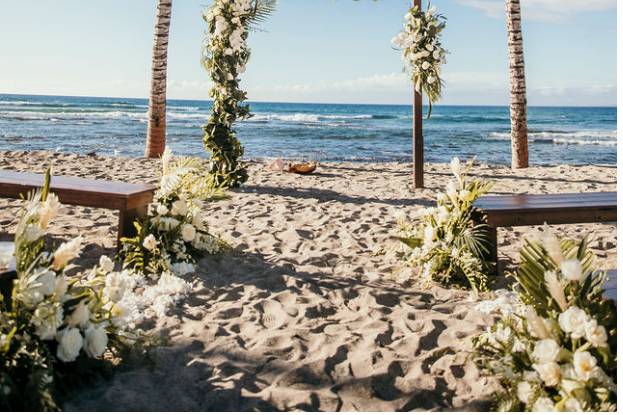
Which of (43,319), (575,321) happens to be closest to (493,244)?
(575,321)

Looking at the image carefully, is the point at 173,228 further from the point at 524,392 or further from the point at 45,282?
the point at 524,392

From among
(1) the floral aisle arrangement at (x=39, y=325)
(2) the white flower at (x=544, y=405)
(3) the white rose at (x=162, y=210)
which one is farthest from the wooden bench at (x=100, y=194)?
(2) the white flower at (x=544, y=405)

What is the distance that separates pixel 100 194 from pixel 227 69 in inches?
165

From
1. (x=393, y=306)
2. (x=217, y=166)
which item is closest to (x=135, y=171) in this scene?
(x=217, y=166)

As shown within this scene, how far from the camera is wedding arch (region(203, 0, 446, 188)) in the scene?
8016 millimetres

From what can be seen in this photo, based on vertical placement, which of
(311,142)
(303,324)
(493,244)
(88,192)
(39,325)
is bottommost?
(303,324)

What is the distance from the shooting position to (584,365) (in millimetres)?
2279

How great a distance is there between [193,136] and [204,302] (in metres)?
22.1

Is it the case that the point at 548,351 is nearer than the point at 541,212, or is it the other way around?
the point at 548,351

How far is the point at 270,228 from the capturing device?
6.47m

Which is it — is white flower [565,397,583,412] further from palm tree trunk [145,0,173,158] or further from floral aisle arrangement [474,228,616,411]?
palm tree trunk [145,0,173,158]

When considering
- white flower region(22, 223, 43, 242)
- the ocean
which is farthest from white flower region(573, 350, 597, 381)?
the ocean

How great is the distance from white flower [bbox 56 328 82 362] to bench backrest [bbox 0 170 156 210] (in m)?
2.49

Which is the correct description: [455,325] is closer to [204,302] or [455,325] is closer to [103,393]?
[204,302]
